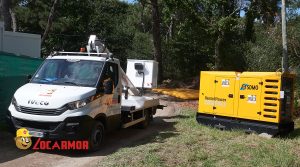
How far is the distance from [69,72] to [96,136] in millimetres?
1687

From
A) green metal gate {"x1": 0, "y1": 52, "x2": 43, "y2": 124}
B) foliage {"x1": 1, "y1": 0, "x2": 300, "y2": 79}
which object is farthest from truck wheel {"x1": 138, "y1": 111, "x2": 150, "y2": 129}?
foliage {"x1": 1, "y1": 0, "x2": 300, "y2": 79}

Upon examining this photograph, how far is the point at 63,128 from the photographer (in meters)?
9.03

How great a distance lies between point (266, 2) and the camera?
26.0 m

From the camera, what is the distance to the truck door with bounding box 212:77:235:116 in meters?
12.8

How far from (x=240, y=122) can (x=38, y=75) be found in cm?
581

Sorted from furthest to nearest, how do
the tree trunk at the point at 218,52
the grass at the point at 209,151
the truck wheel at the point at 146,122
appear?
1. the tree trunk at the point at 218,52
2. the truck wheel at the point at 146,122
3. the grass at the point at 209,151

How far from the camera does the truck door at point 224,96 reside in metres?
12.8

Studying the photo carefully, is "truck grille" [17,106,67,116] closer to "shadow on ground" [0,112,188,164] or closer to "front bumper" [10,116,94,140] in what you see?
"front bumper" [10,116,94,140]

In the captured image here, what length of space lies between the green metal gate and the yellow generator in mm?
5387

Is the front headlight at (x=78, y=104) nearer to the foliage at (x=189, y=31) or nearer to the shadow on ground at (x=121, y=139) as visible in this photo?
the shadow on ground at (x=121, y=139)

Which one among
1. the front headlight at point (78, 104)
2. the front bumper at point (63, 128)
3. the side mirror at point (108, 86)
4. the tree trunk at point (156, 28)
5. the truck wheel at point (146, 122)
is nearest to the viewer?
the front bumper at point (63, 128)

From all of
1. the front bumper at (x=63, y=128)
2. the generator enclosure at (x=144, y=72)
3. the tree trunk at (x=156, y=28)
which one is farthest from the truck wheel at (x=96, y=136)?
the tree trunk at (x=156, y=28)

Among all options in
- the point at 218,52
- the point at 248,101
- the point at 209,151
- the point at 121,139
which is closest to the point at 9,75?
the point at 121,139

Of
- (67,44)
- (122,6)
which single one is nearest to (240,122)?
(67,44)
